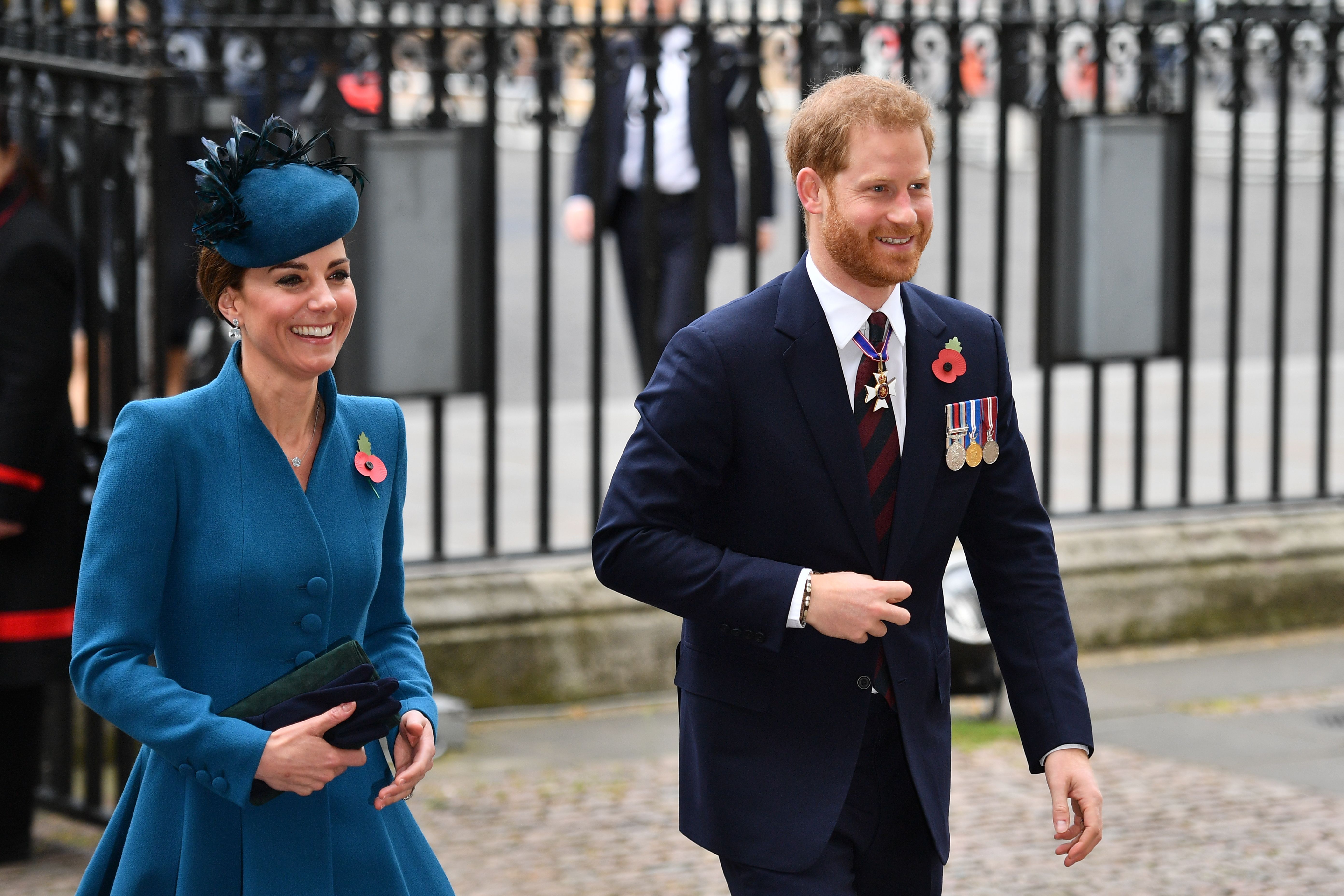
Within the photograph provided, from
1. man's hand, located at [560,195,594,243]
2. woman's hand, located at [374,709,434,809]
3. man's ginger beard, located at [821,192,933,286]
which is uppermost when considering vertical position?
man's hand, located at [560,195,594,243]

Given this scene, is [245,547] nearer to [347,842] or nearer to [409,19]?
[347,842]

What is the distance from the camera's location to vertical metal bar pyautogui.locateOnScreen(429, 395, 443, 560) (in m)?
6.61

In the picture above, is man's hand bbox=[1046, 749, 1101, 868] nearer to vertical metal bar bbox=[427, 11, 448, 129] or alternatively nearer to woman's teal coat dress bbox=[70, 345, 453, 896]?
woman's teal coat dress bbox=[70, 345, 453, 896]

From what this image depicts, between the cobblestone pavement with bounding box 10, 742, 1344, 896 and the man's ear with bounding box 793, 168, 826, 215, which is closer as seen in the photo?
the man's ear with bounding box 793, 168, 826, 215

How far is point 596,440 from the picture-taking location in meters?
6.79

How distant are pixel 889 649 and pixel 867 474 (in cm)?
28

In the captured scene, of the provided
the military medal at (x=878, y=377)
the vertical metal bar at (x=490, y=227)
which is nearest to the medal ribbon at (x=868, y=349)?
the military medal at (x=878, y=377)

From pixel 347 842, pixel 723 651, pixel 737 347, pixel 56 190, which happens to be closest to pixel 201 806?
pixel 347 842

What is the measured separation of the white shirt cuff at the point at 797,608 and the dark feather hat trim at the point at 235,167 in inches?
34.7

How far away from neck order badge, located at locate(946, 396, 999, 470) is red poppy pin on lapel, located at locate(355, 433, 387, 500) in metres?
0.88

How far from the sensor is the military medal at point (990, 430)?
3143mm

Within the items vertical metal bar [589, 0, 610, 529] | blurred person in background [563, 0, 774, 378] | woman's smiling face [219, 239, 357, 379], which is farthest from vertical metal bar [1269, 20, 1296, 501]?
woman's smiling face [219, 239, 357, 379]

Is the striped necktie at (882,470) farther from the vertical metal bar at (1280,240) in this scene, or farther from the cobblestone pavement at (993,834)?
the vertical metal bar at (1280,240)

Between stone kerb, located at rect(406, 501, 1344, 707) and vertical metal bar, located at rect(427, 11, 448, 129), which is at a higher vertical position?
vertical metal bar, located at rect(427, 11, 448, 129)
